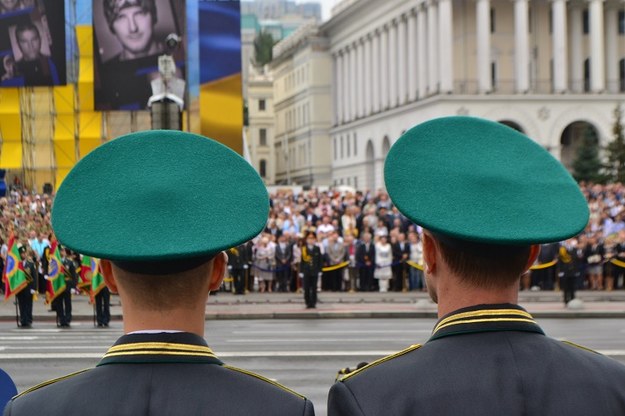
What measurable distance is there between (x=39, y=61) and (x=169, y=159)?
64.3 m

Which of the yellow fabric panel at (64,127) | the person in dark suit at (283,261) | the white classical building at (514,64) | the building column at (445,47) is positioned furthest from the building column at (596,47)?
the person in dark suit at (283,261)

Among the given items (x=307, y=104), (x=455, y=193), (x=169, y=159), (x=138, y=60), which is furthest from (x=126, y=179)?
(x=307, y=104)

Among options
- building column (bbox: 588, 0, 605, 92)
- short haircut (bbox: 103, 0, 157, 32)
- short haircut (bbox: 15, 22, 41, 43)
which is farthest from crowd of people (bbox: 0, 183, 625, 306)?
building column (bbox: 588, 0, 605, 92)

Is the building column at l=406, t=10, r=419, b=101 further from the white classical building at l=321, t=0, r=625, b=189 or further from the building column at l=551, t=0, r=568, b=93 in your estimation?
the building column at l=551, t=0, r=568, b=93

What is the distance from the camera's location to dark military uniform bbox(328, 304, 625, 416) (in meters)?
3.93

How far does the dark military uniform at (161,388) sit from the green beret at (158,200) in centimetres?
29

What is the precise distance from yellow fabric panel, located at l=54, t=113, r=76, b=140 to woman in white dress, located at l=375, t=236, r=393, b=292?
36876 mm

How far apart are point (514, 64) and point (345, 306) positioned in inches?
2763

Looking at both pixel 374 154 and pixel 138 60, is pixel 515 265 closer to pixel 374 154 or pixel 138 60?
pixel 138 60

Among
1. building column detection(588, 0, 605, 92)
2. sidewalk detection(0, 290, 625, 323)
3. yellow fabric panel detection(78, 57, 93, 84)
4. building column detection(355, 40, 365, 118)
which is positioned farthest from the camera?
building column detection(355, 40, 365, 118)

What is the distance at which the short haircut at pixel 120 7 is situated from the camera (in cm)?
6706

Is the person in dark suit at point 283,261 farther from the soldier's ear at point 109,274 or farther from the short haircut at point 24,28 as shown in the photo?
the short haircut at point 24,28

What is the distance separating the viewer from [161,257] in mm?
3830

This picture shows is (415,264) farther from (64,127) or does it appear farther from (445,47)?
(445,47)
